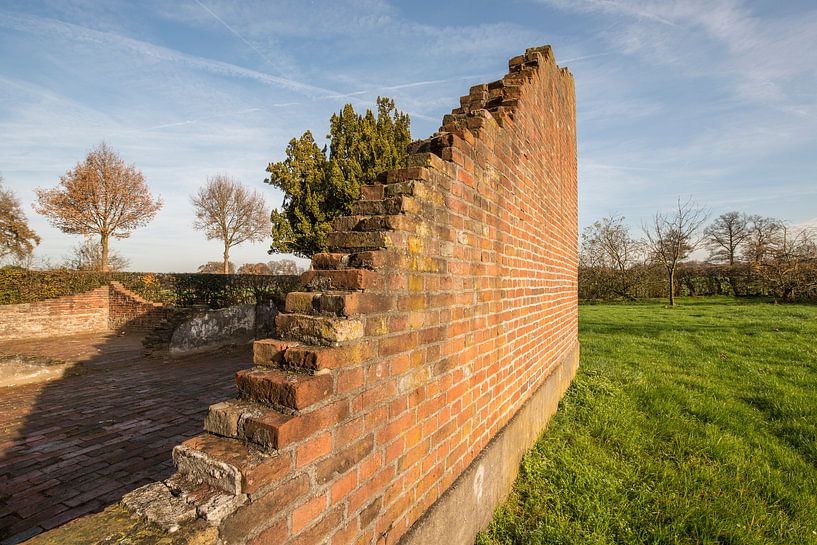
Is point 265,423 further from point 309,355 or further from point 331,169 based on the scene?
point 331,169

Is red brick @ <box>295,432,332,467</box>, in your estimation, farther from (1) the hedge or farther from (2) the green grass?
(1) the hedge

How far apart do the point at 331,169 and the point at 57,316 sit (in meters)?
10.4

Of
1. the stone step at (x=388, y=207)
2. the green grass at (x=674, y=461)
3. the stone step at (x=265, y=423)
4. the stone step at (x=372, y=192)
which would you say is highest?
the stone step at (x=372, y=192)

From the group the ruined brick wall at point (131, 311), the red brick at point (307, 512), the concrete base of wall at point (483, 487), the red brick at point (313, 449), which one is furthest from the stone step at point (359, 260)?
the ruined brick wall at point (131, 311)

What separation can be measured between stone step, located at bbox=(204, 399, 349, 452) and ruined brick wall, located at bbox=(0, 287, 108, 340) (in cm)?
1531

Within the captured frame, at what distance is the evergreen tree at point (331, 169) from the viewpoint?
12.5 meters

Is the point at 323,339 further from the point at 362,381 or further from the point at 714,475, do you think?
the point at 714,475

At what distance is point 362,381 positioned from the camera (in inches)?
62.1

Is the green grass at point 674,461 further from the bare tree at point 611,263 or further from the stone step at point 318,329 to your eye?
the bare tree at point 611,263

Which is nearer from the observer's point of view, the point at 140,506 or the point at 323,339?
the point at 140,506

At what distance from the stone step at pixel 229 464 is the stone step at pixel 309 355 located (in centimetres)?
31

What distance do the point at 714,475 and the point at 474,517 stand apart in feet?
8.23

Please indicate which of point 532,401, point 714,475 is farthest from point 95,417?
point 714,475

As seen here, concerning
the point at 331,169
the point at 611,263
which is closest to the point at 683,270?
the point at 611,263
